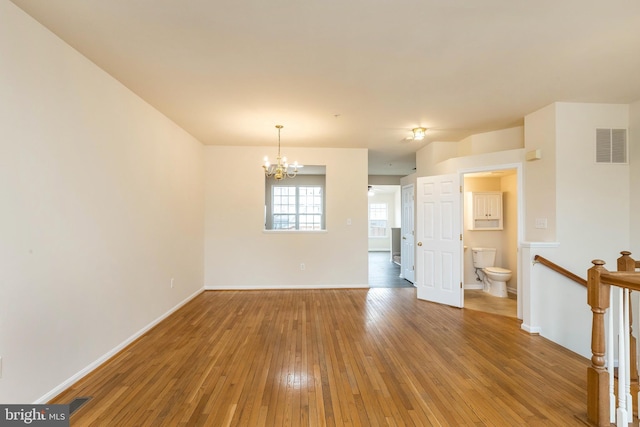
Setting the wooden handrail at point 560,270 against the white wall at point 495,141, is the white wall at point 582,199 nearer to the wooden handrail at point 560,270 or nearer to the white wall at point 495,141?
the wooden handrail at point 560,270

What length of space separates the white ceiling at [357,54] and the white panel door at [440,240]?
121 centimetres

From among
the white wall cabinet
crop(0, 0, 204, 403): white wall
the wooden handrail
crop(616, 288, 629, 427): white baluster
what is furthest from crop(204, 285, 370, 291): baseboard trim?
crop(616, 288, 629, 427): white baluster

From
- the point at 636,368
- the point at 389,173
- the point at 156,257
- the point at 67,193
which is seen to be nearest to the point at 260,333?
the point at 156,257

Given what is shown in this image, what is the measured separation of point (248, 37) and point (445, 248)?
3.98 m

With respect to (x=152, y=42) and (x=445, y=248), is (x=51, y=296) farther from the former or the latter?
(x=445, y=248)

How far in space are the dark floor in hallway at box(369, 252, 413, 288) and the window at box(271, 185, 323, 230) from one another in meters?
2.34

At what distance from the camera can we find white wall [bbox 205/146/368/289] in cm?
523

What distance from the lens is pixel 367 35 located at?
2.06 m

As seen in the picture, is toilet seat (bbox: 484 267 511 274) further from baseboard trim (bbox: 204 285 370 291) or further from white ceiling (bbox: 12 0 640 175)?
white ceiling (bbox: 12 0 640 175)

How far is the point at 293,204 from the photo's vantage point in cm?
803

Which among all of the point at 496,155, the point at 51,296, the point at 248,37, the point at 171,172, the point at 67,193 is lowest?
the point at 51,296

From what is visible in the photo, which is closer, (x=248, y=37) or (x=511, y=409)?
(x=511, y=409)

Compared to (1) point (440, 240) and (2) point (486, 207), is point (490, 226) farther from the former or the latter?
(1) point (440, 240)

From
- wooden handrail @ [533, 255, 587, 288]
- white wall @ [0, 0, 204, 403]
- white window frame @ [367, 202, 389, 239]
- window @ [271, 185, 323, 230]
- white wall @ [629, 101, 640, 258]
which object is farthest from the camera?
white window frame @ [367, 202, 389, 239]
